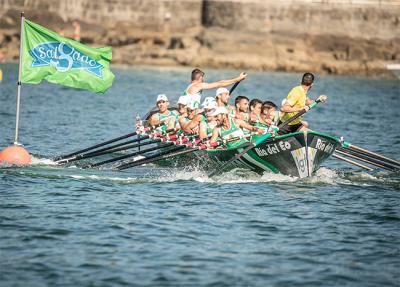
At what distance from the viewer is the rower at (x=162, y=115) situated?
23266 mm

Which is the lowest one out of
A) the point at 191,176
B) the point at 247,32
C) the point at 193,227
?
the point at 193,227

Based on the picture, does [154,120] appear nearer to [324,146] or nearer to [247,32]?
[324,146]

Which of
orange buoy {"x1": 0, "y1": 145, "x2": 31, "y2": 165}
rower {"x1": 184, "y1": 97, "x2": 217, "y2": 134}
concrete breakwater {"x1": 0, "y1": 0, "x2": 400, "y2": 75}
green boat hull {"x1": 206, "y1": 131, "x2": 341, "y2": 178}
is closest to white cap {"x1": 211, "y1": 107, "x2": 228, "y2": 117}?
rower {"x1": 184, "y1": 97, "x2": 217, "y2": 134}

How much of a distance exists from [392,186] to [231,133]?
367cm

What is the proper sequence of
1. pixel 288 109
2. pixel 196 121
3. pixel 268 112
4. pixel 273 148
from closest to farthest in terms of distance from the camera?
pixel 273 148 → pixel 288 109 → pixel 196 121 → pixel 268 112

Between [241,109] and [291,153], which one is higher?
[241,109]

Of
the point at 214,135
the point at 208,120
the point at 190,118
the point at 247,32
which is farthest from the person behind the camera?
the point at 247,32

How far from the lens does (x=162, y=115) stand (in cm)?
2350

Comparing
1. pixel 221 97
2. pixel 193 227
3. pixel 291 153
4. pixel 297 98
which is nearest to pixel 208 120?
pixel 221 97

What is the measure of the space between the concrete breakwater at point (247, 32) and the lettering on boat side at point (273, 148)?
141 ft

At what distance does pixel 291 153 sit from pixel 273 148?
0.41 metres

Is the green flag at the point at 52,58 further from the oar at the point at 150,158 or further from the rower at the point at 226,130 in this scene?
the rower at the point at 226,130

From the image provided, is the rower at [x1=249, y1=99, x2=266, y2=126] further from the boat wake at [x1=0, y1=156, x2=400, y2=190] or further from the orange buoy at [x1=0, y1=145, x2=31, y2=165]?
the orange buoy at [x1=0, y1=145, x2=31, y2=165]

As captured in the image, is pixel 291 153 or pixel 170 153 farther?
pixel 170 153
